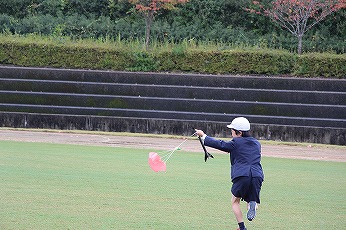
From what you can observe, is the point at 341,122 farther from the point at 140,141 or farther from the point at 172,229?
the point at 172,229

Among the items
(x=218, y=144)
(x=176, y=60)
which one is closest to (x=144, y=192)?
(x=218, y=144)

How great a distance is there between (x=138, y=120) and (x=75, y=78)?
3.19 metres

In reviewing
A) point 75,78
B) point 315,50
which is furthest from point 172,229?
point 315,50

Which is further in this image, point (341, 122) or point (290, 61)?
point (290, 61)

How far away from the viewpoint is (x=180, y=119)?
1032 inches

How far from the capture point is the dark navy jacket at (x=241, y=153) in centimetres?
947

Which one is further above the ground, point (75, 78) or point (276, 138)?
point (75, 78)

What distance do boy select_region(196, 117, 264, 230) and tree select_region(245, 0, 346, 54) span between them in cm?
1838

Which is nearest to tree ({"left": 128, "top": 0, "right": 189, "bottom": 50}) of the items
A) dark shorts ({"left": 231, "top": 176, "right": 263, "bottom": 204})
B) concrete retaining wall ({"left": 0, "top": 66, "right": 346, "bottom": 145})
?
concrete retaining wall ({"left": 0, "top": 66, "right": 346, "bottom": 145})

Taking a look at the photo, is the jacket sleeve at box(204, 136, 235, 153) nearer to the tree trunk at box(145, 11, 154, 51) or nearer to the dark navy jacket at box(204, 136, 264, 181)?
the dark navy jacket at box(204, 136, 264, 181)

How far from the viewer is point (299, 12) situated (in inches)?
1115

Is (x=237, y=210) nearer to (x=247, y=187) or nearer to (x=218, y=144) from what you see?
(x=247, y=187)

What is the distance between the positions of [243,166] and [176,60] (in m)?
19.1

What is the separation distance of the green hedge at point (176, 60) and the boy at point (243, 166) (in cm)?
1799
